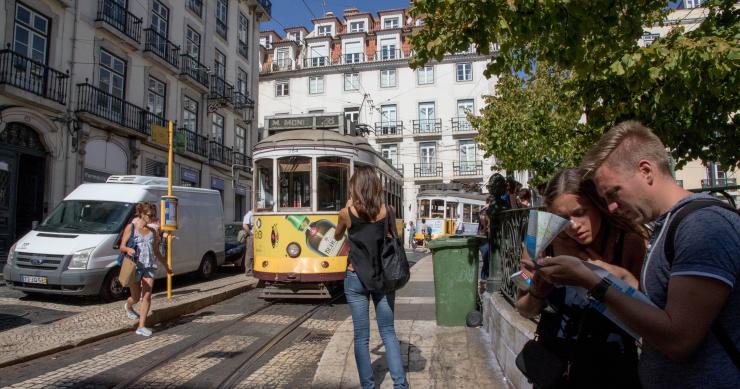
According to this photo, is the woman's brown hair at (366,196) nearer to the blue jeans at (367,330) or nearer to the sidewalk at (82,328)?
the blue jeans at (367,330)

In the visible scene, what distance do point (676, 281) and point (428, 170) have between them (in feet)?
125

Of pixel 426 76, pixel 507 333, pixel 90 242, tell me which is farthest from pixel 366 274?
pixel 426 76

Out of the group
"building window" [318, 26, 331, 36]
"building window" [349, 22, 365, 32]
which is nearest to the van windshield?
"building window" [349, 22, 365, 32]

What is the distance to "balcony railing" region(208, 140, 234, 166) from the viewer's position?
24.7 m

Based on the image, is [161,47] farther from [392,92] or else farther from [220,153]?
[392,92]

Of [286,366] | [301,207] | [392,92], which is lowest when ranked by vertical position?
[286,366]

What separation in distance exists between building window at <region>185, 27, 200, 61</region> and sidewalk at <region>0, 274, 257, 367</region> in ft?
55.3

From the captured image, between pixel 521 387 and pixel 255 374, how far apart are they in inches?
100

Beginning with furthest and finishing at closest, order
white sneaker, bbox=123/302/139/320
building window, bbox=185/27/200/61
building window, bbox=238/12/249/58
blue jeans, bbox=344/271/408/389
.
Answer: building window, bbox=238/12/249/58, building window, bbox=185/27/200/61, white sneaker, bbox=123/302/139/320, blue jeans, bbox=344/271/408/389

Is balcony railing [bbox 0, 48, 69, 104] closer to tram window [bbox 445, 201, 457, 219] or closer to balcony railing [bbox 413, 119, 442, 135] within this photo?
tram window [bbox 445, 201, 457, 219]

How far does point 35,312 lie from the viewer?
7.82 m

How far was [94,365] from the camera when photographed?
498 cm

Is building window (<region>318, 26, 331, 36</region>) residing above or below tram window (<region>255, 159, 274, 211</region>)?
above

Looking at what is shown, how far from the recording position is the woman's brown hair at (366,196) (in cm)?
380
